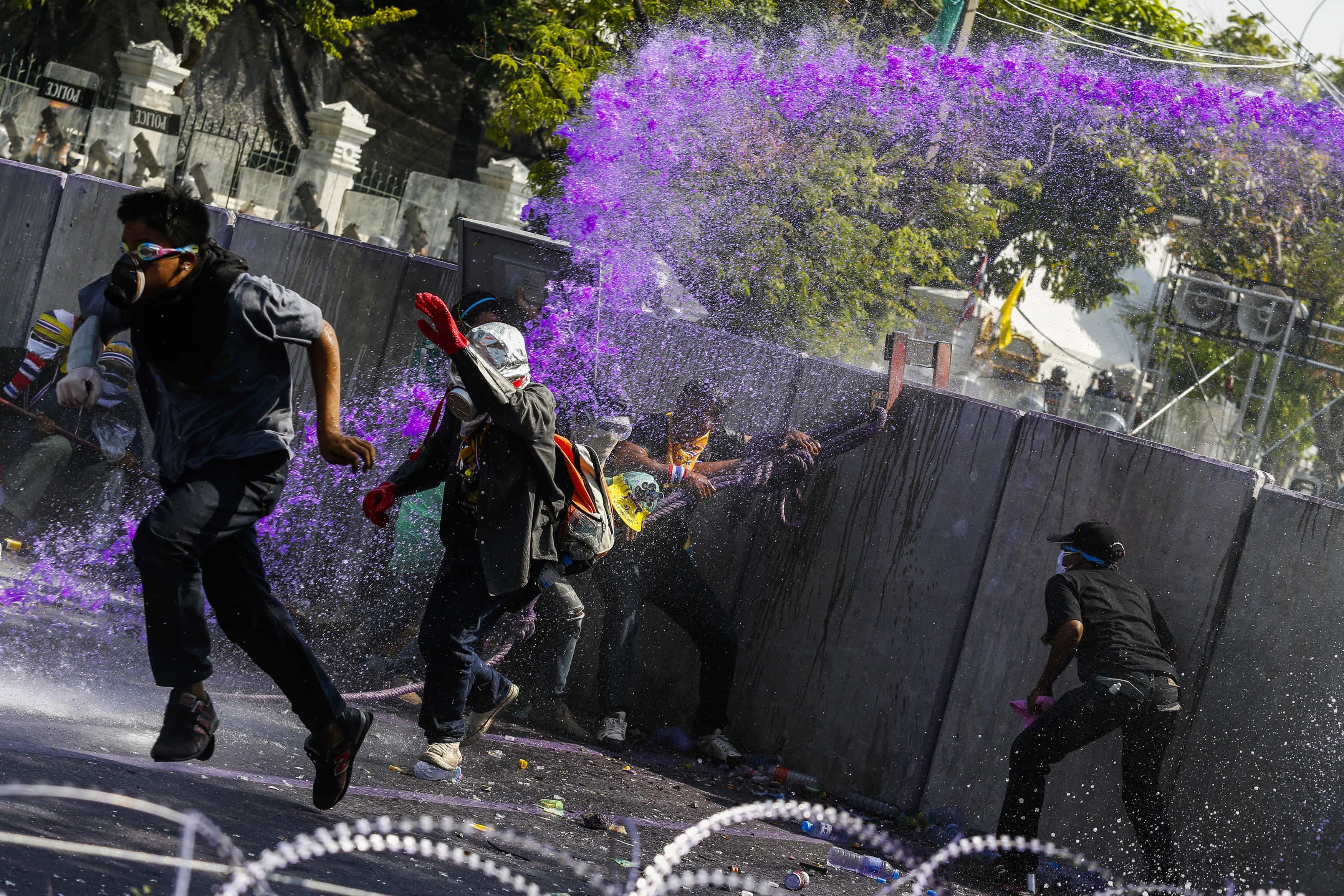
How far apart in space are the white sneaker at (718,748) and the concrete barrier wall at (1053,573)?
0.86 metres

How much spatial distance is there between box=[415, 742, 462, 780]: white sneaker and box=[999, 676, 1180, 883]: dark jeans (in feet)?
7.10

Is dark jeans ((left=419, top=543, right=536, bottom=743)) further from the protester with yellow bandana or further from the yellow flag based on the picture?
the yellow flag

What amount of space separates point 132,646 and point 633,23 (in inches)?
378

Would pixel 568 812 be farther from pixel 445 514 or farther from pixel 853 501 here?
pixel 853 501

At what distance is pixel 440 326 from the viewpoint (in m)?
3.84

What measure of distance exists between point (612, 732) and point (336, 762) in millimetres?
2274

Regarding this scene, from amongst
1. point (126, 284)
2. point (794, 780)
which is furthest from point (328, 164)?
point (126, 284)

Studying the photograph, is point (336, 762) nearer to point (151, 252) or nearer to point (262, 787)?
point (262, 787)

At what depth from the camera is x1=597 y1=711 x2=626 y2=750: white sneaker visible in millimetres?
5762

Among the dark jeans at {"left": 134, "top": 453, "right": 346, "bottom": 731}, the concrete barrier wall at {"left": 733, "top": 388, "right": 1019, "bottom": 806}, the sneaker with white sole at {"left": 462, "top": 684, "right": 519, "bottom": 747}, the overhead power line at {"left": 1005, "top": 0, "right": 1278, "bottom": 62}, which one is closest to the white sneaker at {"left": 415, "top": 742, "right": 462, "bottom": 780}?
the sneaker with white sole at {"left": 462, "top": 684, "right": 519, "bottom": 747}

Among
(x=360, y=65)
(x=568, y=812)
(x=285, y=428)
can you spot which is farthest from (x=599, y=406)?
(x=360, y=65)

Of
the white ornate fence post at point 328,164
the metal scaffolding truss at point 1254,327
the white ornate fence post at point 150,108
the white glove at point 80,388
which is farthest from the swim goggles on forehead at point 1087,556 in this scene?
the white ornate fence post at point 150,108

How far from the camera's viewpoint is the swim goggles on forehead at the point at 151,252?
→ 3.42m

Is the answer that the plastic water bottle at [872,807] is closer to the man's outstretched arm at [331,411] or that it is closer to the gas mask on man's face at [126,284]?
the man's outstretched arm at [331,411]
